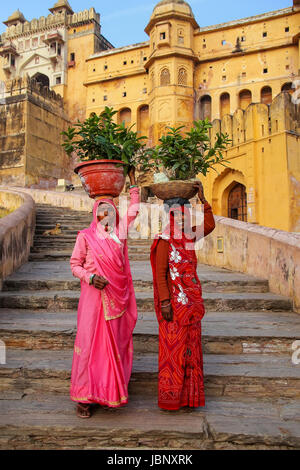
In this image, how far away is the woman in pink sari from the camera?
96.7 inches

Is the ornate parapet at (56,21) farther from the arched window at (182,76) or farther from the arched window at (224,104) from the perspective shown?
the arched window at (224,104)

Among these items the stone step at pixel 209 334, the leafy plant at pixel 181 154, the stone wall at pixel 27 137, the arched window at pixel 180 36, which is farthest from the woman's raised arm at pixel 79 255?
the arched window at pixel 180 36

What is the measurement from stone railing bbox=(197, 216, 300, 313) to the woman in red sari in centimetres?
191

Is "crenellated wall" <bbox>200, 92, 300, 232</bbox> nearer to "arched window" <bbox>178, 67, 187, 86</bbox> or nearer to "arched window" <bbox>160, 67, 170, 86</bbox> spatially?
"arched window" <bbox>178, 67, 187, 86</bbox>

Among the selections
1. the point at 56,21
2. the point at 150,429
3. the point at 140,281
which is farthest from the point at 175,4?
the point at 150,429

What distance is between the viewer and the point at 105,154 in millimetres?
3020

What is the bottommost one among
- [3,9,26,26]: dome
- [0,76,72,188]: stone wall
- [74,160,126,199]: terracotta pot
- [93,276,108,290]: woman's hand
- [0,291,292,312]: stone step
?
[0,291,292,312]: stone step

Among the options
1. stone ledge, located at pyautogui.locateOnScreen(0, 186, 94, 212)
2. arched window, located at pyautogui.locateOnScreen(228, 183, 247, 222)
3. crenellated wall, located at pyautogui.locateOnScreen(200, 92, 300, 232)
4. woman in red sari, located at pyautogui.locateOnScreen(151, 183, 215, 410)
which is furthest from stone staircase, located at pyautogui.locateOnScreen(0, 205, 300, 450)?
arched window, located at pyautogui.locateOnScreen(228, 183, 247, 222)

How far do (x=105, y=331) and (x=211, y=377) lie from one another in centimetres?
96

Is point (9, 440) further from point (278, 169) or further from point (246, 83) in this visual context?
point (246, 83)

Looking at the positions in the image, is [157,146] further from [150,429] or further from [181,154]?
[150,429]

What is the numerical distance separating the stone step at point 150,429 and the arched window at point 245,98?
2993cm
